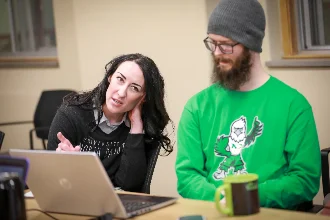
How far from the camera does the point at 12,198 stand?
2.17m

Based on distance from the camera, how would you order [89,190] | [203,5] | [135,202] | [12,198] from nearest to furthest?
[12,198], [89,190], [135,202], [203,5]

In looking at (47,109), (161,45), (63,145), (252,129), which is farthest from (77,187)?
(47,109)

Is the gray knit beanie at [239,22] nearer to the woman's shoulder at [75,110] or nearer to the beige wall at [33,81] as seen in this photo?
the woman's shoulder at [75,110]

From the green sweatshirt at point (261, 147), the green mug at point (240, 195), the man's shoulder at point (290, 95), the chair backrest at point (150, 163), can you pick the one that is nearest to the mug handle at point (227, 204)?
the green mug at point (240, 195)

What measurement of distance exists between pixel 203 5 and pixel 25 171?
2.55 meters

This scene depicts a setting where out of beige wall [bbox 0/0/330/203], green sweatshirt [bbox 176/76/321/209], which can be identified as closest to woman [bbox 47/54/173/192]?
green sweatshirt [bbox 176/76/321/209]

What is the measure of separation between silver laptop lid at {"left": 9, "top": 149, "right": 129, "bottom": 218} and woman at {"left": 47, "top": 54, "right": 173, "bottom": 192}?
0.55 metres

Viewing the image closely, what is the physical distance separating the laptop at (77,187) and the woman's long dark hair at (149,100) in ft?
1.99

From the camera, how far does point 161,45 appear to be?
16.2ft

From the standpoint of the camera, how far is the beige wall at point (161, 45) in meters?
4.29

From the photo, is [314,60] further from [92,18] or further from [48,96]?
[48,96]

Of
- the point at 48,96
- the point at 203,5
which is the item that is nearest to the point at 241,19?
the point at 203,5

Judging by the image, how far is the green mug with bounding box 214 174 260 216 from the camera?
7.20 feet

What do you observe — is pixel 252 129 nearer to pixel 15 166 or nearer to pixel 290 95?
pixel 290 95
